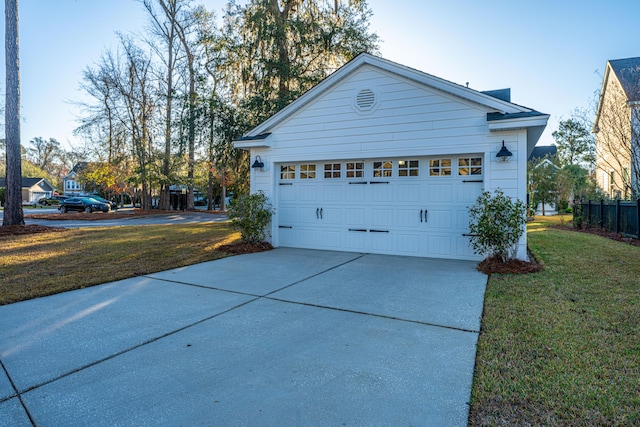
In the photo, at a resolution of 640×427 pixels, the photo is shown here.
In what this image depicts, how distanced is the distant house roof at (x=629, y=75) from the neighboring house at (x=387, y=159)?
744 centimetres

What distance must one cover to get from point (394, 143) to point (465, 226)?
2247 mm

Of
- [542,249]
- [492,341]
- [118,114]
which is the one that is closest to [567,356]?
[492,341]

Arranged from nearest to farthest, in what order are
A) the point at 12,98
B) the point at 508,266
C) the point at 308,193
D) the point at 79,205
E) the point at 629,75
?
the point at 508,266 < the point at 308,193 < the point at 12,98 < the point at 629,75 < the point at 79,205

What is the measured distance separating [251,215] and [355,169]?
2695mm

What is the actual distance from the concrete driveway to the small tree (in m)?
1.14

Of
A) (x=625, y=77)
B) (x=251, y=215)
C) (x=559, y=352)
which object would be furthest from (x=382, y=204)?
(x=625, y=77)

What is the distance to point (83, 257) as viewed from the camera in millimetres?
7207

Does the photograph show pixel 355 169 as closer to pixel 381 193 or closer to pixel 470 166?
pixel 381 193

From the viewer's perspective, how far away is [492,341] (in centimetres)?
302

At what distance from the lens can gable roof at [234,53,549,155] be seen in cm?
612

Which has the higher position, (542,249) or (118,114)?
(118,114)

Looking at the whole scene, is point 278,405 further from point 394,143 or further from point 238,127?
point 238,127

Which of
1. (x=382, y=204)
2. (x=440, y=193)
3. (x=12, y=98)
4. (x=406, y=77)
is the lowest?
(x=382, y=204)

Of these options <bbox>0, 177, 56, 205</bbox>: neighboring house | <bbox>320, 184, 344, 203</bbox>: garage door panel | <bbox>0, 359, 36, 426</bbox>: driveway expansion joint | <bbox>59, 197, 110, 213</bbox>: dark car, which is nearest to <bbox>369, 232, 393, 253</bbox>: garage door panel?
<bbox>320, 184, 344, 203</bbox>: garage door panel
